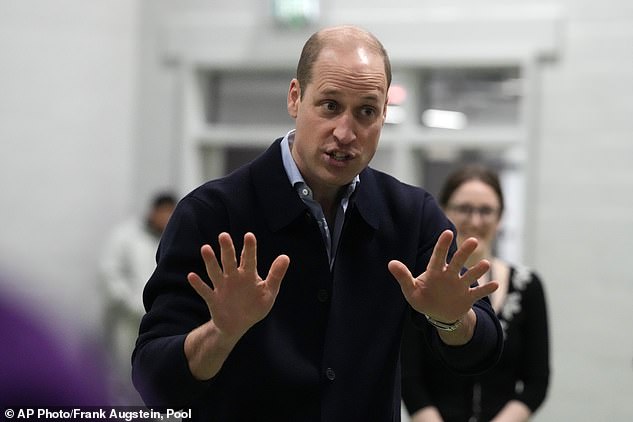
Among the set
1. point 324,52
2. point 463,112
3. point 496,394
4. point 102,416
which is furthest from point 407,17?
point 102,416

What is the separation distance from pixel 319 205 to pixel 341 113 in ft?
0.55

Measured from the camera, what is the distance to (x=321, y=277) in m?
1.76

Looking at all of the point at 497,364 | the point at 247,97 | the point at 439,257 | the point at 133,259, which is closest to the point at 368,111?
the point at 439,257

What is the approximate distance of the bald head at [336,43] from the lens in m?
1.80

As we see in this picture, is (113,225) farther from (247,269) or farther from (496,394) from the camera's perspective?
(247,269)

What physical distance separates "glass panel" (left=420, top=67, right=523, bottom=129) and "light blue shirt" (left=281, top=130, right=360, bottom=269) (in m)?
4.72

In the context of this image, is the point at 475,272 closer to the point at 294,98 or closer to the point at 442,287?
the point at 442,287

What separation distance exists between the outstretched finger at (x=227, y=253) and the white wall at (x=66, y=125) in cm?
512

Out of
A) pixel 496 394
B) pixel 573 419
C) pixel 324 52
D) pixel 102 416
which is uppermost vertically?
pixel 324 52

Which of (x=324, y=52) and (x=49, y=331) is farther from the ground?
(x=324, y=52)

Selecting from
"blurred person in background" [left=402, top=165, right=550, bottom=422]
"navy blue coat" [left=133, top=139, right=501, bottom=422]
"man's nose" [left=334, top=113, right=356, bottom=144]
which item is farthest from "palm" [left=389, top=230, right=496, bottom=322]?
"blurred person in background" [left=402, top=165, right=550, bottom=422]

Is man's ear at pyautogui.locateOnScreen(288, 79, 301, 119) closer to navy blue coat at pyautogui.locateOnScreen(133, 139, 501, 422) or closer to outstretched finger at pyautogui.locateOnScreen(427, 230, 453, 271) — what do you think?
navy blue coat at pyautogui.locateOnScreen(133, 139, 501, 422)

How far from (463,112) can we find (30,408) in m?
6.05

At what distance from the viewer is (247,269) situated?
1.54 m
